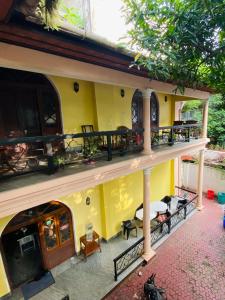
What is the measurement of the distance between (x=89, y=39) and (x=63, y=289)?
7189 mm

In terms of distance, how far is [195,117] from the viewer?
16.9 m

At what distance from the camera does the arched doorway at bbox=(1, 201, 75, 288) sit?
5.89 meters

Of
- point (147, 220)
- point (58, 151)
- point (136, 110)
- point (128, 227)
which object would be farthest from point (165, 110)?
point (58, 151)

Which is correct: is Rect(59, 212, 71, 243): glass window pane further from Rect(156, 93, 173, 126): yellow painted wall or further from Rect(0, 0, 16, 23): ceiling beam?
Rect(156, 93, 173, 126): yellow painted wall

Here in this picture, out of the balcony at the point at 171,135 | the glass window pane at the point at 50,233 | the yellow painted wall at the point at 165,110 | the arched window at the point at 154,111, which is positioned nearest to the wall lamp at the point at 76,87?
the balcony at the point at 171,135

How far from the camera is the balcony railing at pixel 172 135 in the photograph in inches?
289

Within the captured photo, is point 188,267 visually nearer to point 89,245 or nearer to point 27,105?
point 89,245

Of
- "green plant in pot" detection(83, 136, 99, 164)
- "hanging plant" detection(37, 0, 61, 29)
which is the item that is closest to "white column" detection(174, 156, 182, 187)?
"green plant in pot" detection(83, 136, 99, 164)

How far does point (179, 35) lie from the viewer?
119 inches

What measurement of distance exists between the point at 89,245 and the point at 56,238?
1.32 m

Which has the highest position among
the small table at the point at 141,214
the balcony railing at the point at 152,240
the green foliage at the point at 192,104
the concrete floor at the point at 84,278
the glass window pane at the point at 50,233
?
the green foliage at the point at 192,104

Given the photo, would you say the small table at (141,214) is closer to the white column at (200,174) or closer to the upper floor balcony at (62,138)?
the upper floor balcony at (62,138)

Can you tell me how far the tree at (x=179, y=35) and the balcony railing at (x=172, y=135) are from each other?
10.3 feet

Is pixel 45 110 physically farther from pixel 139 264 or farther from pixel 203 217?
pixel 203 217
